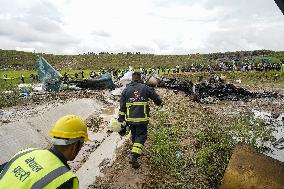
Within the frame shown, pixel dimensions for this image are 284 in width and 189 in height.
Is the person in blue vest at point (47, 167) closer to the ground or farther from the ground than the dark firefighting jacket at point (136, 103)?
farther from the ground

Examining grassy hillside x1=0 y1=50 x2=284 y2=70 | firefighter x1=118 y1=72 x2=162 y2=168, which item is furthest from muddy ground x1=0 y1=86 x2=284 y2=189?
grassy hillside x1=0 y1=50 x2=284 y2=70

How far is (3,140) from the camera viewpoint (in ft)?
30.0

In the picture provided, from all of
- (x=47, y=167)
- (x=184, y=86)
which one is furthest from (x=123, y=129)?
(x=184, y=86)

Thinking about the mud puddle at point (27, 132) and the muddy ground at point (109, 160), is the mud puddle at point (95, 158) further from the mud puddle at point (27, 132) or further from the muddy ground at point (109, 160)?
the mud puddle at point (27, 132)

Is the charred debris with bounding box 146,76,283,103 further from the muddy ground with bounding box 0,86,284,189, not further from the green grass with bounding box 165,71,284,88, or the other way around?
the green grass with bounding box 165,71,284,88

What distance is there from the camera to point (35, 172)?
256 cm

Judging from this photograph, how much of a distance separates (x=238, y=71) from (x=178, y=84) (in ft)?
65.5

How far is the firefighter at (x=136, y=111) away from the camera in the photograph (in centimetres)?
714

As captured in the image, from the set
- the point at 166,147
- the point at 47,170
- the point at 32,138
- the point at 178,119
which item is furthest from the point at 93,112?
the point at 47,170

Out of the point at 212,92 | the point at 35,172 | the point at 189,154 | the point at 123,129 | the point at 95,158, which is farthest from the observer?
the point at 212,92

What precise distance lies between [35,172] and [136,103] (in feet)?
15.5

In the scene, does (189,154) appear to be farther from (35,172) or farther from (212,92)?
(212,92)

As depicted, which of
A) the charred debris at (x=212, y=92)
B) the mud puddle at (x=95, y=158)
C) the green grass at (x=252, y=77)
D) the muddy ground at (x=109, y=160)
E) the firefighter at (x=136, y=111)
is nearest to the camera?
the muddy ground at (x=109, y=160)

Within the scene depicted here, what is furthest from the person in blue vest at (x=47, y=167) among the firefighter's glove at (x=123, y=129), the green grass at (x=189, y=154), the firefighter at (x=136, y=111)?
the firefighter's glove at (x=123, y=129)
